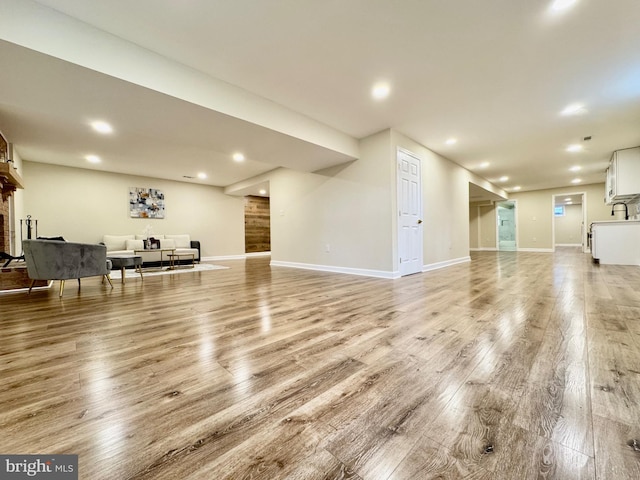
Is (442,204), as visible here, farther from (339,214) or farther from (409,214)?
(339,214)

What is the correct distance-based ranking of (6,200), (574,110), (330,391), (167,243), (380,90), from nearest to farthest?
1. (330,391)
2. (380,90)
3. (574,110)
4. (6,200)
5. (167,243)

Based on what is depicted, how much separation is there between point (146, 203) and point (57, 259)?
14.9 feet

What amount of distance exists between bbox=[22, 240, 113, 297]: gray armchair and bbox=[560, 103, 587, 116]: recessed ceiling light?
23.1 ft

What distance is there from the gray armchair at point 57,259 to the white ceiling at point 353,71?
62.6 inches

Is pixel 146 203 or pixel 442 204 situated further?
pixel 146 203

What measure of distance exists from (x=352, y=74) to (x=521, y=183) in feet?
30.1

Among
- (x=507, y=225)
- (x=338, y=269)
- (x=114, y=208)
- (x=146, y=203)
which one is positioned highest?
(x=146, y=203)

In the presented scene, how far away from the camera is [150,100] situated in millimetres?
2705

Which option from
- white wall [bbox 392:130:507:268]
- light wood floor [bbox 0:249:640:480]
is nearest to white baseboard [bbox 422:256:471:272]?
white wall [bbox 392:130:507:268]

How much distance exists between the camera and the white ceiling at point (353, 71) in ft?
6.92

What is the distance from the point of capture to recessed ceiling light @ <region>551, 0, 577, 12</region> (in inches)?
79.5

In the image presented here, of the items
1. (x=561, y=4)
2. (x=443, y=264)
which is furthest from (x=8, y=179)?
(x=443, y=264)

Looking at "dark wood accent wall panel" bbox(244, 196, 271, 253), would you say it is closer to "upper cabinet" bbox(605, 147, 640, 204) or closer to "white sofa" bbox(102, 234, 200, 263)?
"white sofa" bbox(102, 234, 200, 263)

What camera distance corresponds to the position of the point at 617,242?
5.67 m
